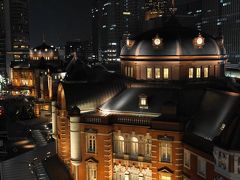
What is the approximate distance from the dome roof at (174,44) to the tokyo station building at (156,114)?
12 centimetres

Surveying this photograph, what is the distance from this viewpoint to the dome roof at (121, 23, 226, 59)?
48.6 meters

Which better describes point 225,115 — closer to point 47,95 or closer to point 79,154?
point 79,154

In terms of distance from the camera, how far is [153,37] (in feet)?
166

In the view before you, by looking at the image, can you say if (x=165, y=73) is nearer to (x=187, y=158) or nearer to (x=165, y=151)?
(x=165, y=151)

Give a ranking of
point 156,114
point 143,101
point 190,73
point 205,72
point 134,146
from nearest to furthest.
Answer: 1. point 134,146
2. point 156,114
3. point 143,101
4. point 190,73
5. point 205,72

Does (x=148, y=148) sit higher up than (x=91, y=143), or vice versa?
(x=91, y=143)

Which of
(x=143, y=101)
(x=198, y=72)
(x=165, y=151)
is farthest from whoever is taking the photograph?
(x=198, y=72)

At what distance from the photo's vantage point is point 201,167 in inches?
1448

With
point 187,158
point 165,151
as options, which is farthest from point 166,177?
point 187,158

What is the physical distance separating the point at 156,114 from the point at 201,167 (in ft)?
31.4

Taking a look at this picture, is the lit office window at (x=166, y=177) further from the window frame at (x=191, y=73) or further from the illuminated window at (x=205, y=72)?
the illuminated window at (x=205, y=72)

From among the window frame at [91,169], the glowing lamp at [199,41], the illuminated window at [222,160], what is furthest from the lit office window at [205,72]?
the illuminated window at [222,160]

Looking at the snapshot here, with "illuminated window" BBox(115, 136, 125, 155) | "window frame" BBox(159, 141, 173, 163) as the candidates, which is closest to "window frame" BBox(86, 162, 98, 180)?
"illuminated window" BBox(115, 136, 125, 155)

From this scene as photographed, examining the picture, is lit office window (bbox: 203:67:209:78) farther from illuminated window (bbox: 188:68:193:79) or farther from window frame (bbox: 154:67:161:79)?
window frame (bbox: 154:67:161:79)
